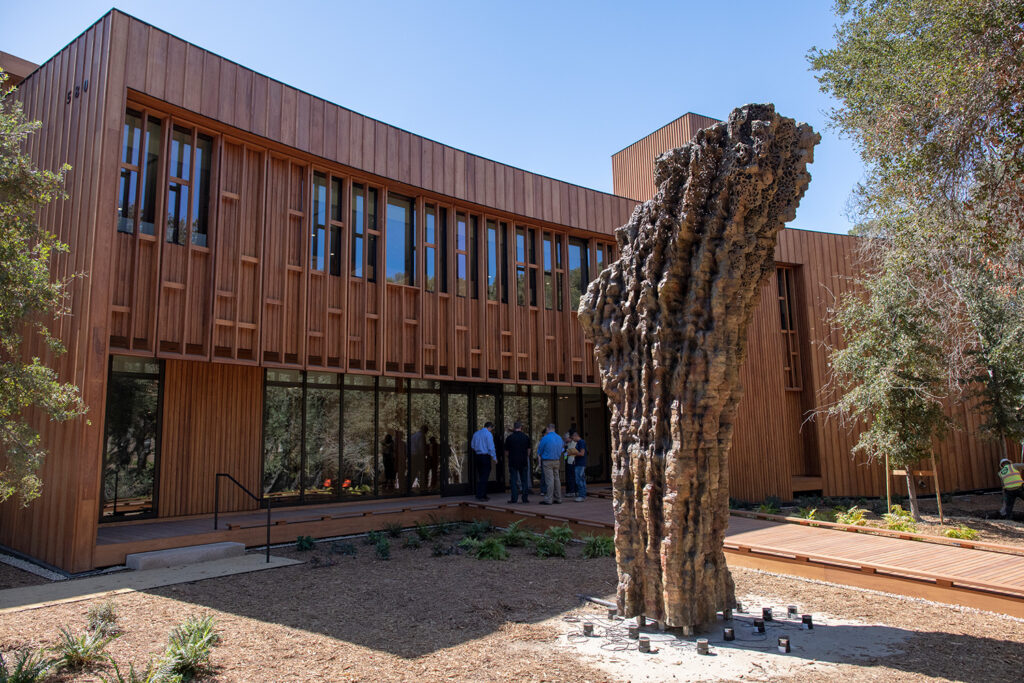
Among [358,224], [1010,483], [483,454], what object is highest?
[358,224]

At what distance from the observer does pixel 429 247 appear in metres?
13.5

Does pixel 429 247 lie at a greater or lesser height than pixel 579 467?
greater

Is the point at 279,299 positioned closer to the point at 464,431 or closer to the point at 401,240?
the point at 401,240

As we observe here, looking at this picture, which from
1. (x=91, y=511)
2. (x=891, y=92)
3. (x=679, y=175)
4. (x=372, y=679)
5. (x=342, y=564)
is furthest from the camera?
(x=891, y=92)

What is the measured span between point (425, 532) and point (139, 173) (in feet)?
23.4

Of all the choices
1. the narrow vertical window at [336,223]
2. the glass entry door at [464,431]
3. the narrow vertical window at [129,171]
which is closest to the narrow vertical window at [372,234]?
the narrow vertical window at [336,223]

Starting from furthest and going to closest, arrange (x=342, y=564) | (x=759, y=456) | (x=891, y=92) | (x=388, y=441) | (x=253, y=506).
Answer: (x=759, y=456) < (x=388, y=441) < (x=253, y=506) < (x=891, y=92) < (x=342, y=564)

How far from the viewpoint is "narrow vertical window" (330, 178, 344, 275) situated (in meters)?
12.0

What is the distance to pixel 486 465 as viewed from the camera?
1313cm

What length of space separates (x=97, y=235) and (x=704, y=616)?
8720 mm

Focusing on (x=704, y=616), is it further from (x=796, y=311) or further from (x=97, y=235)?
(x=796, y=311)

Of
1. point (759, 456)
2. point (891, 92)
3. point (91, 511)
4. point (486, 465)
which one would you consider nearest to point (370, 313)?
point (486, 465)

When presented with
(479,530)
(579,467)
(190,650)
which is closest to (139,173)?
(190,650)

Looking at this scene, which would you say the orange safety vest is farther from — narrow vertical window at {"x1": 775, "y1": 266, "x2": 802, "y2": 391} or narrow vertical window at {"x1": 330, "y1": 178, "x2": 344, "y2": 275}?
narrow vertical window at {"x1": 330, "y1": 178, "x2": 344, "y2": 275}
